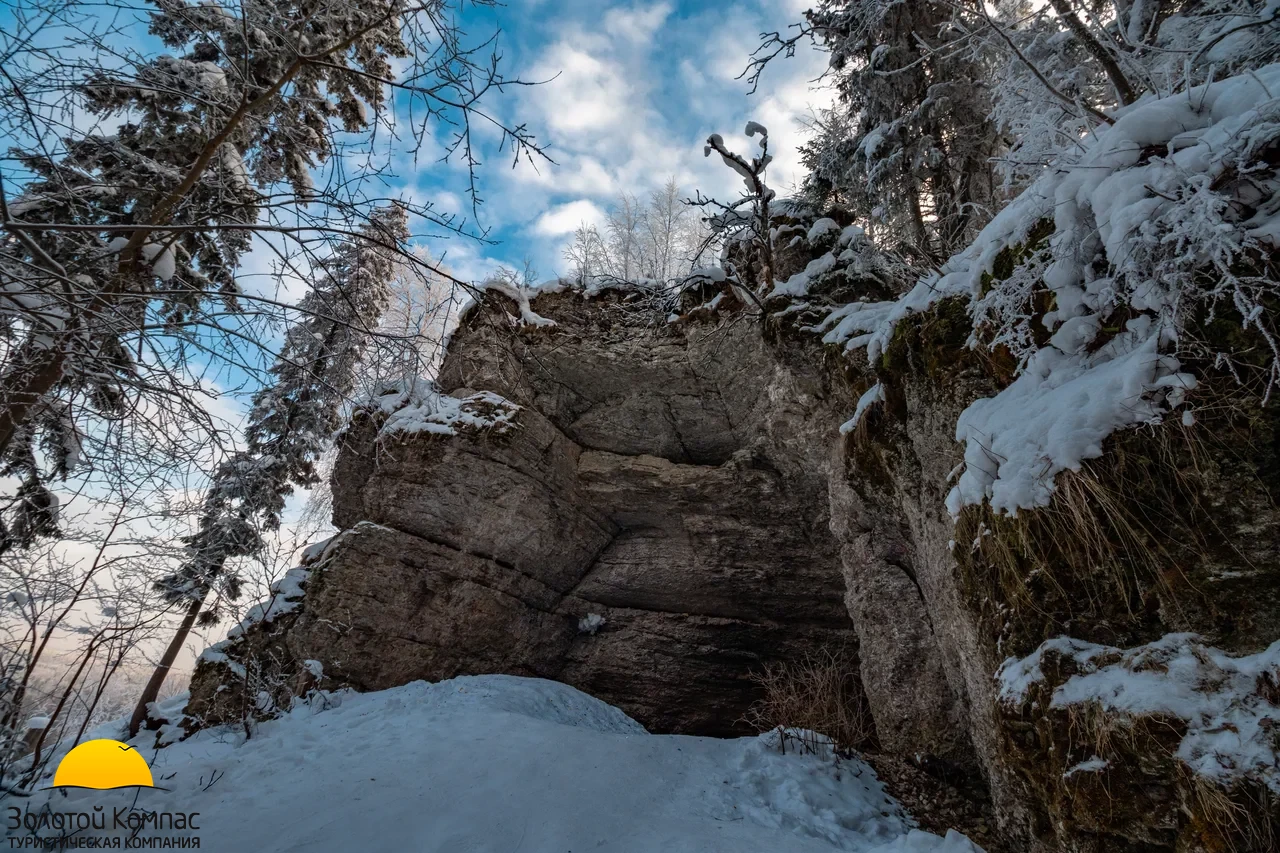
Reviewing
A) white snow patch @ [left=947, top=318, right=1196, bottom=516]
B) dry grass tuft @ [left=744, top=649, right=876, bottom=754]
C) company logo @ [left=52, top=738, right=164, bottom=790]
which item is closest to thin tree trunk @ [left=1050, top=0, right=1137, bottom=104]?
white snow patch @ [left=947, top=318, right=1196, bottom=516]

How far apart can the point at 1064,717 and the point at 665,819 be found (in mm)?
3123

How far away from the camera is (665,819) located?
14.5 ft

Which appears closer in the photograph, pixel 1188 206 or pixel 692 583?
pixel 1188 206

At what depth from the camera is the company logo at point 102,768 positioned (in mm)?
3744

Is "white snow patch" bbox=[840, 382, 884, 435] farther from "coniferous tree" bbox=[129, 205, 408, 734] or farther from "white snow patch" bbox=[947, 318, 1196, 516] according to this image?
"coniferous tree" bbox=[129, 205, 408, 734]

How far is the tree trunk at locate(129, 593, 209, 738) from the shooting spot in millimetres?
8188

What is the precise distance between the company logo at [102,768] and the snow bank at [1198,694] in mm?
6041

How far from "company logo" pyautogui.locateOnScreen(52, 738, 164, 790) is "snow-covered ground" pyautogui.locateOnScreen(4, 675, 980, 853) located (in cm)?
8

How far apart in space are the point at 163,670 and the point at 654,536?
7.88 m

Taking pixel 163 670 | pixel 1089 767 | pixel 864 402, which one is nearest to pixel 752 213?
pixel 864 402

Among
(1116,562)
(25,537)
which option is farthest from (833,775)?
(25,537)

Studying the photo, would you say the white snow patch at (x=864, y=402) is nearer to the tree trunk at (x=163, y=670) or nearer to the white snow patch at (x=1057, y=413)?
the white snow patch at (x=1057, y=413)

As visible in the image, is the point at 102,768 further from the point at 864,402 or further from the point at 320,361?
the point at 864,402

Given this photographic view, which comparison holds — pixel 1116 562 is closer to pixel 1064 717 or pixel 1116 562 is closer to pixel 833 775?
pixel 1064 717
